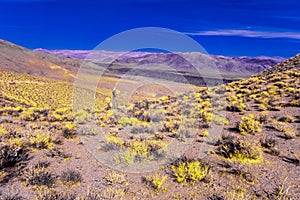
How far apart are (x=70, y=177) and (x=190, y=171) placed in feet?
10.1

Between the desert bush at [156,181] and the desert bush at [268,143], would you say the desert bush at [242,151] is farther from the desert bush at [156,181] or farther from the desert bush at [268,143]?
the desert bush at [156,181]

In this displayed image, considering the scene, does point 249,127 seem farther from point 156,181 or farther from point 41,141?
point 41,141

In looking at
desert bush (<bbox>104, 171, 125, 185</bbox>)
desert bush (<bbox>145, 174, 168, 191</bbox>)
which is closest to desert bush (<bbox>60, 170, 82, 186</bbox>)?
desert bush (<bbox>104, 171, 125, 185</bbox>)

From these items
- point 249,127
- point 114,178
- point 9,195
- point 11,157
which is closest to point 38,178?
point 9,195

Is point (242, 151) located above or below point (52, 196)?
above

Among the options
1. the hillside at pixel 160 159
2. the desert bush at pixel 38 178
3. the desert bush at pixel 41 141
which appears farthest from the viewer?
the desert bush at pixel 41 141

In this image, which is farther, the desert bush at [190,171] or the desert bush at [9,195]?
the desert bush at [190,171]

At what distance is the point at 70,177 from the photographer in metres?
5.65

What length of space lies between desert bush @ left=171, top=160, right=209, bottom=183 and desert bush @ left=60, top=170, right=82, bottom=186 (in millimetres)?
2521

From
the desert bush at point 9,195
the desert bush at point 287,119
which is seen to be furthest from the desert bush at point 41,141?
the desert bush at point 287,119

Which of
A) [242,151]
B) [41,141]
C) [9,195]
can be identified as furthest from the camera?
[41,141]

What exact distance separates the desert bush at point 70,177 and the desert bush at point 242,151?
14.5 feet

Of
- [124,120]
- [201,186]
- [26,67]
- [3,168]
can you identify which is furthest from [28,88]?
[26,67]

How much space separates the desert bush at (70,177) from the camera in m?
5.50
